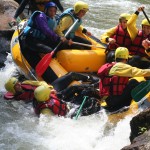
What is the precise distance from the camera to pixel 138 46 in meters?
7.20

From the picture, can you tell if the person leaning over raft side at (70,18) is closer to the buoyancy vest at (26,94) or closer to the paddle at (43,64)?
the paddle at (43,64)

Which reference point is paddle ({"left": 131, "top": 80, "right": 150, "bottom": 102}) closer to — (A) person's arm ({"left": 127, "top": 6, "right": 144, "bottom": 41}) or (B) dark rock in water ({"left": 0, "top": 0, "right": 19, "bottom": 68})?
(A) person's arm ({"left": 127, "top": 6, "right": 144, "bottom": 41})

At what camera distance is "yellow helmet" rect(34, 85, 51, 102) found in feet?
20.3

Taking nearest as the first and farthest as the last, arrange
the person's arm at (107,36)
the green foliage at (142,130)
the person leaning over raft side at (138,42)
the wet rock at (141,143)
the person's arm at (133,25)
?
the wet rock at (141,143), the green foliage at (142,130), the person leaning over raft side at (138,42), the person's arm at (133,25), the person's arm at (107,36)

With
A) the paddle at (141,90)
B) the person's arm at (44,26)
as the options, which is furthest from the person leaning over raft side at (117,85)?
the person's arm at (44,26)

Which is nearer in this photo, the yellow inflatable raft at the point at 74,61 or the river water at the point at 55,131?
the river water at the point at 55,131

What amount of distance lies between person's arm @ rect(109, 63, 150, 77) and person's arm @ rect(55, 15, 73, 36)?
219 centimetres

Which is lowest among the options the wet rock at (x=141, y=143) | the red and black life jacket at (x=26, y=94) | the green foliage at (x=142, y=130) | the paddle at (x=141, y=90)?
the red and black life jacket at (x=26, y=94)

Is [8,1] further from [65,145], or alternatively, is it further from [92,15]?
[65,145]

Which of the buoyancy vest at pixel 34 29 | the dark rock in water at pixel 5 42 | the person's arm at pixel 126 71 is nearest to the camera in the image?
the person's arm at pixel 126 71

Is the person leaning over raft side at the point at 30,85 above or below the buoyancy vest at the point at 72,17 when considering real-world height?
below

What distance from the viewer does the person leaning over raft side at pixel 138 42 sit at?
273 inches

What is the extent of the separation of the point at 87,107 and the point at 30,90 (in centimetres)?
116

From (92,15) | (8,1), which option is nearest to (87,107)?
(8,1)
